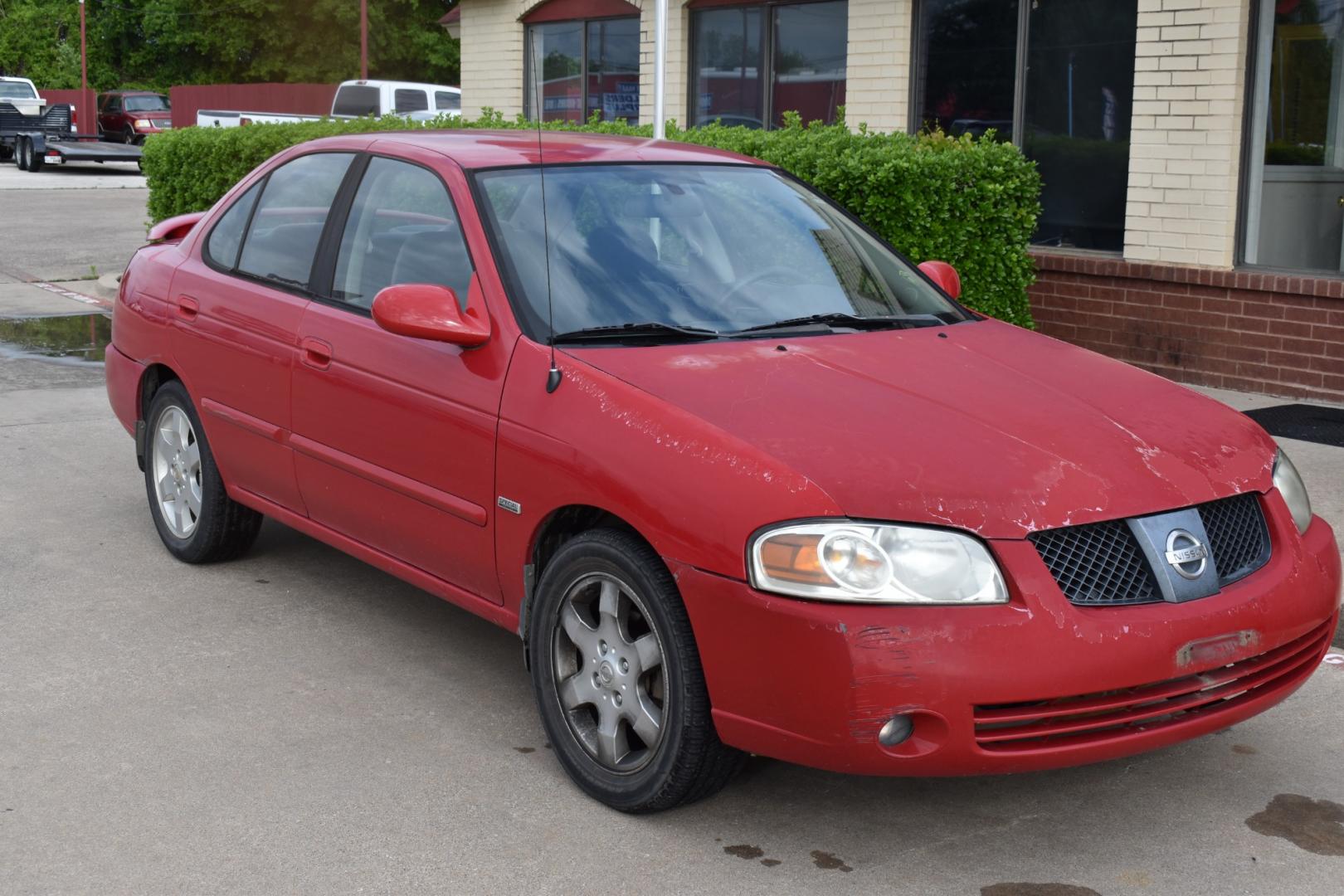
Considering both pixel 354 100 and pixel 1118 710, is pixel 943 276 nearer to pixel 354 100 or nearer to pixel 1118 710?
pixel 1118 710

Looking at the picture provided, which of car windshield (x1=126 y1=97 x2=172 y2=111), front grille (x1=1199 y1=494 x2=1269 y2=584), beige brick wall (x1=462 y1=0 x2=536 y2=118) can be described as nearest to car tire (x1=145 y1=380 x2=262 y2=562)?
front grille (x1=1199 y1=494 x2=1269 y2=584)

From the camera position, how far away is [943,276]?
5.64m

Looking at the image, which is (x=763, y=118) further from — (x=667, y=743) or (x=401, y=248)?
(x=667, y=743)

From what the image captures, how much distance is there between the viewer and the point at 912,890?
3705mm

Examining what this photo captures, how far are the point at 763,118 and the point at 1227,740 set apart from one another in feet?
35.5

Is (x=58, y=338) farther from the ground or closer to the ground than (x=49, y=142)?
closer to the ground

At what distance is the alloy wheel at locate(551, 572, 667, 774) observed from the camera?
4.01 m

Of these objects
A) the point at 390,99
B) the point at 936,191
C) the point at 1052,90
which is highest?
the point at 390,99

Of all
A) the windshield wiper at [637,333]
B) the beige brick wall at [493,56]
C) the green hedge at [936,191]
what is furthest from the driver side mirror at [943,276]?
the beige brick wall at [493,56]

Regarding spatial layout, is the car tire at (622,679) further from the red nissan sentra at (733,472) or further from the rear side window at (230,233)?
the rear side window at (230,233)

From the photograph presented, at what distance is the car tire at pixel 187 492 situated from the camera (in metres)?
6.11

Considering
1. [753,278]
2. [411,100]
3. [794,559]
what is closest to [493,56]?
[411,100]

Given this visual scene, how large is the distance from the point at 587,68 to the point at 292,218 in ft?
38.2

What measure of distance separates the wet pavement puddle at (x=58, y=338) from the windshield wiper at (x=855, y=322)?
25.9 feet
